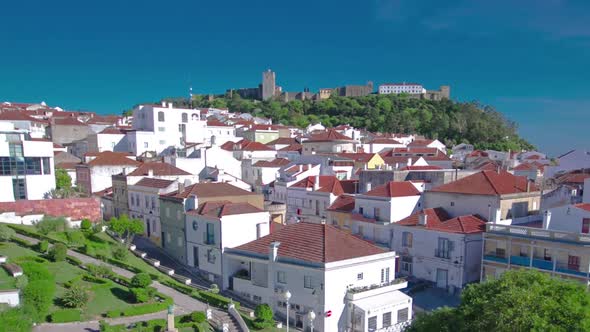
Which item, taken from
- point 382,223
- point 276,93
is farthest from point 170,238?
point 276,93

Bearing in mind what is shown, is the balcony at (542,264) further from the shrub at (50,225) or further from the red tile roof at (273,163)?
the shrub at (50,225)

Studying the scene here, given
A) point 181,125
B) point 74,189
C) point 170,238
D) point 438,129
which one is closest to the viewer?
point 170,238

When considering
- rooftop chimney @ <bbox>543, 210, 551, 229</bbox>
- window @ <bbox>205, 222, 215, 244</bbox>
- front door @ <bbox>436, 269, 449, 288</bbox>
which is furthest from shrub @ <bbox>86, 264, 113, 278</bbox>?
rooftop chimney @ <bbox>543, 210, 551, 229</bbox>

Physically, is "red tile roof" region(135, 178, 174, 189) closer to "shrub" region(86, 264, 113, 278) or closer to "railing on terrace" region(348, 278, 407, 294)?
"shrub" region(86, 264, 113, 278)

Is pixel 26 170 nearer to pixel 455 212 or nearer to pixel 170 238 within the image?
pixel 170 238

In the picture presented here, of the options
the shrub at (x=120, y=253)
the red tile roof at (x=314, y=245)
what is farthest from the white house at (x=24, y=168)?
the red tile roof at (x=314, y=245)

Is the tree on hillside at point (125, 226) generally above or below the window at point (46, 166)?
below
